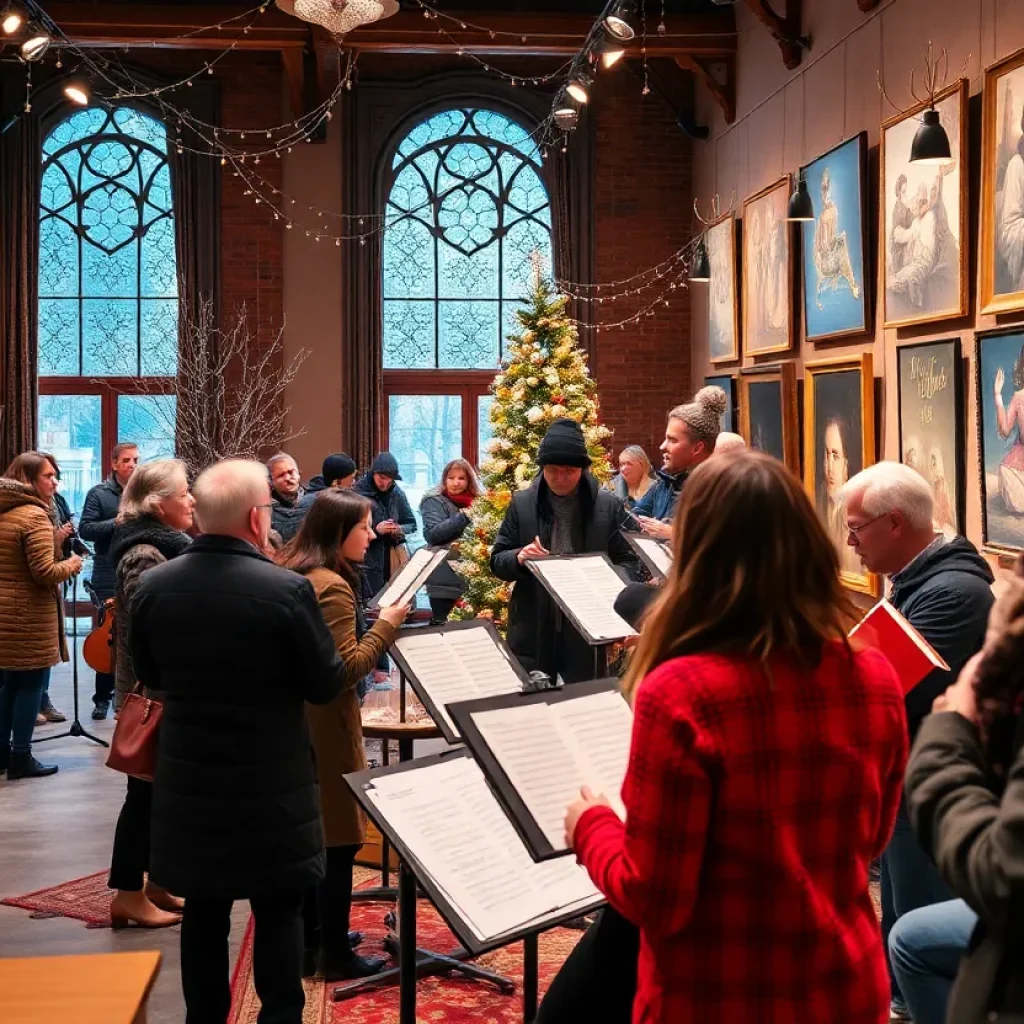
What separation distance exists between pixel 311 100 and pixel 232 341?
2217 mm

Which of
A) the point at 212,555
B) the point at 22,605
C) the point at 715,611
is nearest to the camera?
the point at 715,611

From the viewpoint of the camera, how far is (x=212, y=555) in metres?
3.28

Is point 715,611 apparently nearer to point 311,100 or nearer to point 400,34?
point 400,34

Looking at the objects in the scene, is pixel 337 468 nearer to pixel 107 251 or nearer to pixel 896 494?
pixel 107 251

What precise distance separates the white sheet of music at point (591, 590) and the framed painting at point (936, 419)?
7.41 feet

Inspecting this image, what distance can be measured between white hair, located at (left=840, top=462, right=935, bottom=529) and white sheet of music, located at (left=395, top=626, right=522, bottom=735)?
1037mm

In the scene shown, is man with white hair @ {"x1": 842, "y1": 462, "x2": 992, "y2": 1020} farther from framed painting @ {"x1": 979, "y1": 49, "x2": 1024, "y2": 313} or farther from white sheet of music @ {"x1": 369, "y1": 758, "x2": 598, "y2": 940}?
framed painting @ {"x1": 979, "y1": 49, "x2": 1024, "y2": 313}

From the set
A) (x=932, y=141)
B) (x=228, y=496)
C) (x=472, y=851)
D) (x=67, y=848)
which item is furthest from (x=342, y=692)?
(x=932, y=141)

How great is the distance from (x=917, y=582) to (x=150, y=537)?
2.56 m

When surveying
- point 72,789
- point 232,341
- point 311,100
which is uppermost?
point 311,100

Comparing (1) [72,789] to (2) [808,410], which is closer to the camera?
(1) [72,789]

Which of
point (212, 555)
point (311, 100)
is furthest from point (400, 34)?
point (212, 555)

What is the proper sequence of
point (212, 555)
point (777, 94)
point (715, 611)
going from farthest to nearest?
point (777, 94) → point (212, 555) → point (715, 611)

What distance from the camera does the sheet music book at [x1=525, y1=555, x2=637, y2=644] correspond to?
4648 mm
